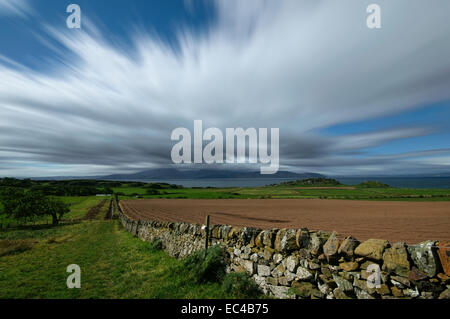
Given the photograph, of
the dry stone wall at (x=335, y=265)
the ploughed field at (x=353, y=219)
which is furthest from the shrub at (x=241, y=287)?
the ploughed field at (x=353, y=219)

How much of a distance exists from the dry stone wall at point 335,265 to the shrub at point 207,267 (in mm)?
283

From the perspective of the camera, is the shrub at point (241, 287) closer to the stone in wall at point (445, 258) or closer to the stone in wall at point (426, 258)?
the stone in wall at point (426, 258)

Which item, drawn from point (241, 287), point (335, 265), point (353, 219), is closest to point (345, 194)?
point (353, 219)

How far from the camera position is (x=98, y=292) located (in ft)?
20.3

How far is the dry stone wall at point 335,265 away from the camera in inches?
130

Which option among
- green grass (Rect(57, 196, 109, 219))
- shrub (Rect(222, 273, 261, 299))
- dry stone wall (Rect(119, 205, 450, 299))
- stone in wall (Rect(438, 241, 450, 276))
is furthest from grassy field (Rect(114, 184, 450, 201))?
stone in wall (Rect(438, 241, 450, 276))

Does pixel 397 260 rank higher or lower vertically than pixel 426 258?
lower

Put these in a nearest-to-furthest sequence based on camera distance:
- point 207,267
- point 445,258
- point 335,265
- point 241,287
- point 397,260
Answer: point 445,258 → point 397,260 → point 335,265 → point 241,287 → point 207,267

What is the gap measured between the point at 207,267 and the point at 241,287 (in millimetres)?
1446

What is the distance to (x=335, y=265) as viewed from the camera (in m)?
4.24

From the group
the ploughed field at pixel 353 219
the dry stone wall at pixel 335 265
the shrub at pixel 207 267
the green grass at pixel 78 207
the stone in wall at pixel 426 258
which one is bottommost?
the green grass at pixel 78 207

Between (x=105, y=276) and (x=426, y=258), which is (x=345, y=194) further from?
(x=105, y=276)
